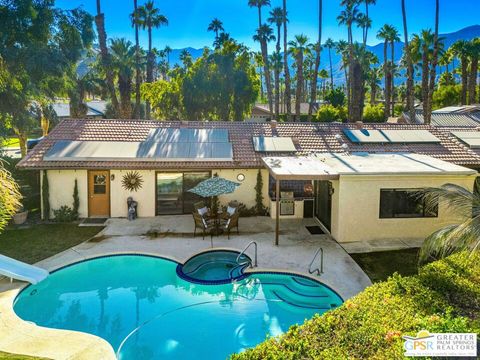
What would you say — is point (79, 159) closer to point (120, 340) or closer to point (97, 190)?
point (97, 190)

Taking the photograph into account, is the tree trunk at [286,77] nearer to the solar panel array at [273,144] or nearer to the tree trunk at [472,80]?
the solar panel array at [273,144]

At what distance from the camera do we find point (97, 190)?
1766cm

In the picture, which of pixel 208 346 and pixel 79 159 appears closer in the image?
pixel 208 346

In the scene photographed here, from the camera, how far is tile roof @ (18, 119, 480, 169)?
56.2 feet

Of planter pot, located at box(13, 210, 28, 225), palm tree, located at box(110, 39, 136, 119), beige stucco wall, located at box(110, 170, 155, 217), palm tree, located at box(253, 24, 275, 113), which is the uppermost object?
palm tree, located at box(253, 24, 275, 113)

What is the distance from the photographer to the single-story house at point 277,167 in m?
14.5

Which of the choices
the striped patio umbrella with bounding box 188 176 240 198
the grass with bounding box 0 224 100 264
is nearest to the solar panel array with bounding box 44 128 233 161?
the striped patio umbrella with bounding box 188 176 240 198

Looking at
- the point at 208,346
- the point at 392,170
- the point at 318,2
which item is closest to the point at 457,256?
the point at 392,170

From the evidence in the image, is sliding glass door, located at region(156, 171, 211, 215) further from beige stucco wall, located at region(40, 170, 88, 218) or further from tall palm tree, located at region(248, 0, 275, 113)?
tall palm tree, located at region(248, 0, 275, 113)

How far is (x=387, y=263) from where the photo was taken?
40.5 feet

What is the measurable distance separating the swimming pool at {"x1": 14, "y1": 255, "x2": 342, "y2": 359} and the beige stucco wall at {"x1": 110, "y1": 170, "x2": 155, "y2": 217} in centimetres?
535

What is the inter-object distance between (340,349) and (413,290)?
282cm

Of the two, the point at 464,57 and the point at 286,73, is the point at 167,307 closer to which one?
the point at 286,73

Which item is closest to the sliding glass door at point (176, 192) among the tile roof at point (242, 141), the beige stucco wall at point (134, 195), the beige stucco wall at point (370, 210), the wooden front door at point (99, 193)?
the beige stucco wall at point (134, 195)
